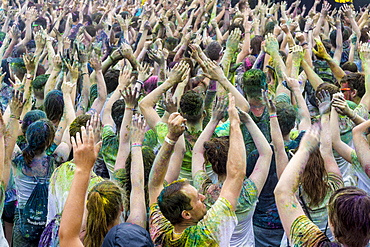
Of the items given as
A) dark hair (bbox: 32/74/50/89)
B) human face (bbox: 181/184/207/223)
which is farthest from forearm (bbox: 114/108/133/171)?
dark hair (bbox: 32/74/50/89)

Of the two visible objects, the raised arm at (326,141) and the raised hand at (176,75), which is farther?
the raised hand at (176,75)

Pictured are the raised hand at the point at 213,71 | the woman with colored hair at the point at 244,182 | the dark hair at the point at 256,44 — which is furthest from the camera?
the dark hair at the point at 256,44

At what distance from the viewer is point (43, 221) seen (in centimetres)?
382

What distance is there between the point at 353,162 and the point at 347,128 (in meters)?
0.83

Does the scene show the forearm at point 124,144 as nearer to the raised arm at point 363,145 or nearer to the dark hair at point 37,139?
the dark hair at point 37,139

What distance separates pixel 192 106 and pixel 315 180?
1406mm

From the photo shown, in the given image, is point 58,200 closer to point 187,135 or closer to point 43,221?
point 43,221

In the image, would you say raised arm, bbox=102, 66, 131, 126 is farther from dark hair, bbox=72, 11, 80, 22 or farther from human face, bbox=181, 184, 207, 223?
dark hair, bbox=72, 11, 80, 22

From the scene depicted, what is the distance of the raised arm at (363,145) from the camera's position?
3363 millimetres

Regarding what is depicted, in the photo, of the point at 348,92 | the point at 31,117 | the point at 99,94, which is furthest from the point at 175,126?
the point at 348,92

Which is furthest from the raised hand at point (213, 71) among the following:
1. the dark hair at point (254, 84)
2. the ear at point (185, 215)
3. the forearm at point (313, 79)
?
the ear at point (185, 215)

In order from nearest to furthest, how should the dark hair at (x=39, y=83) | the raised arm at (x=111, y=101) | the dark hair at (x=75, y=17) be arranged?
the raised arm at (x=111, y=101)
the dark hair at (x=39, y=83)
the dark hair at (x=75, y=17)

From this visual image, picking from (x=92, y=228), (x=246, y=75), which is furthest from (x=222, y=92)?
(x=92, y=228)

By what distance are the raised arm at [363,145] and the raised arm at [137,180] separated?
5.45 ft
